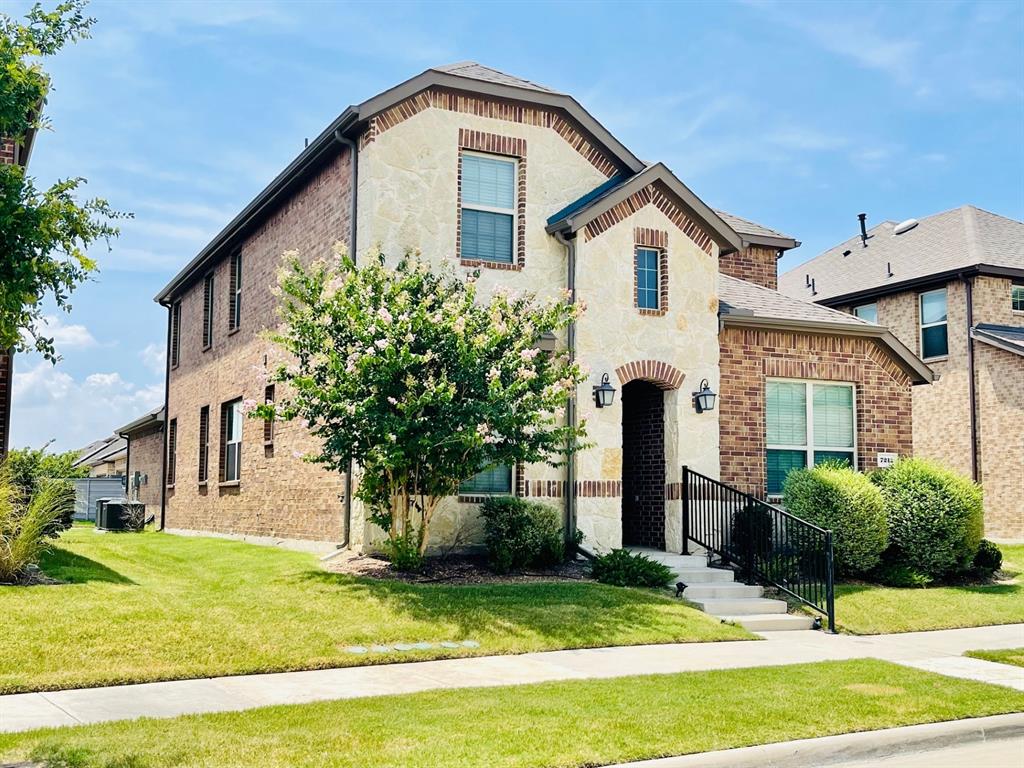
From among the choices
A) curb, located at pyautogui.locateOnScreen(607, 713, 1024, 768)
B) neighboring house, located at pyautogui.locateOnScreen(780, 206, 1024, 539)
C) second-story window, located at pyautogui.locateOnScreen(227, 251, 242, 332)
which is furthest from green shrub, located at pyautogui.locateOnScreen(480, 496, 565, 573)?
neighboring house, located at pyautogui.locateOnScreen(780, 206, 1024, 539)

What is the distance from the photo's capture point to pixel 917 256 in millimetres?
27781

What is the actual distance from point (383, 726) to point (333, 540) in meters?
8.84

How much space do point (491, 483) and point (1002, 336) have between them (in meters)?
15.1

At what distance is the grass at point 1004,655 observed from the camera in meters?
10.7

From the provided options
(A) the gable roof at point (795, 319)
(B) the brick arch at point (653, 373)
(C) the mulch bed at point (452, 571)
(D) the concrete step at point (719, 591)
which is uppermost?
(A) the gable roof at point (795, 319)

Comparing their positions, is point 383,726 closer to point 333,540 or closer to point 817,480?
point 333,540

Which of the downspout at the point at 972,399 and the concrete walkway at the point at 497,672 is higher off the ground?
the downspout at the point at 972,399

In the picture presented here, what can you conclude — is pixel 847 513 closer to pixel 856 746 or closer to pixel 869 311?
pixel 856 746

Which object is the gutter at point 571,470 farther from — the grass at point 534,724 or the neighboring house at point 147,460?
the neighboring house at point 147,460

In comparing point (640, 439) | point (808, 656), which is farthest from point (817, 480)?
point (808, 656)

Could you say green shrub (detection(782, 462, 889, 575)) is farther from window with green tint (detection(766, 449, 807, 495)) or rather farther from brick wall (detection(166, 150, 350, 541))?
brick wall (detection(166, 150, 350, 541))

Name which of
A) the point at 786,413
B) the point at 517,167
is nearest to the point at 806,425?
the point at 786,413

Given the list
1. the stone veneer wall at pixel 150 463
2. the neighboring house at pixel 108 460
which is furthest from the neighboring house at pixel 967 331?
the neighboring house at pixel 108 460

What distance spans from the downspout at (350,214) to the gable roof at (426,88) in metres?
0.08
